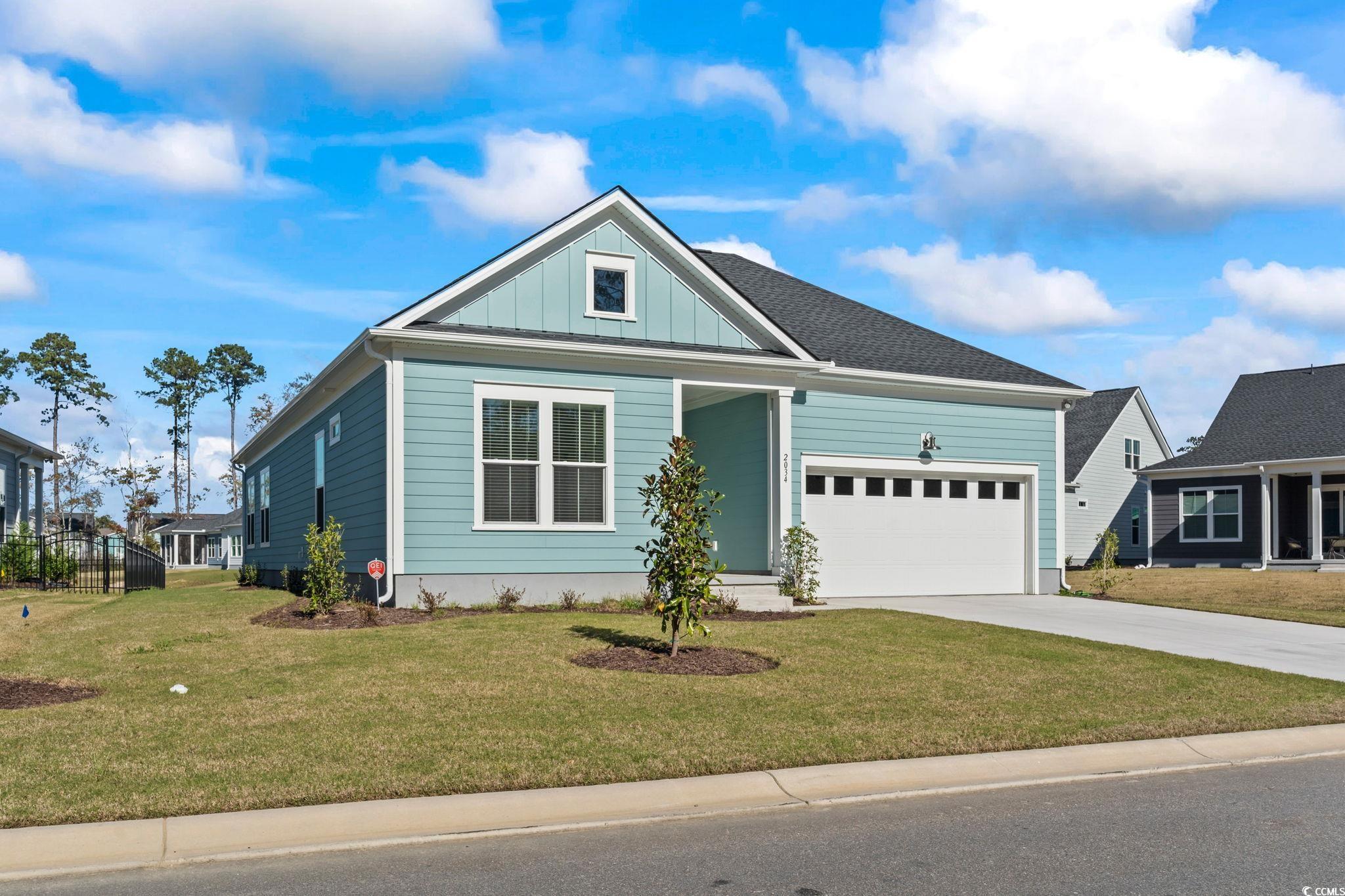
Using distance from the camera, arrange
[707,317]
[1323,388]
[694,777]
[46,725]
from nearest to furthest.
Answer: [694,777]
[46,725]
[707,317]
[1323,388]

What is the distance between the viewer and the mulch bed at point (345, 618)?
1351 centimetres

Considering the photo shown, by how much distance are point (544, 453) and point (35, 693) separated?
26.9 feet

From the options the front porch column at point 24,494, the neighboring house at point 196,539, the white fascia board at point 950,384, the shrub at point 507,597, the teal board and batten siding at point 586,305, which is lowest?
the neighboring house at point 196,539

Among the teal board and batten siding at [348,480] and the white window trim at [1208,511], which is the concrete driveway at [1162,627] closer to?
the teal board and batten siding at [348,480]

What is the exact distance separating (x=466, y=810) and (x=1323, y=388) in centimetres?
3679

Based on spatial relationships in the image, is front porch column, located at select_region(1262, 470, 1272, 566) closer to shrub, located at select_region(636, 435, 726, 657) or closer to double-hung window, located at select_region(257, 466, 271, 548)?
shrub, located at select_region(636, 435, 726, 657)

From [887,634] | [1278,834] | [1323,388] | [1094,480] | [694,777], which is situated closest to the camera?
[1278,834]

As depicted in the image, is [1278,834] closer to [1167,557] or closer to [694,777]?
[694,777]

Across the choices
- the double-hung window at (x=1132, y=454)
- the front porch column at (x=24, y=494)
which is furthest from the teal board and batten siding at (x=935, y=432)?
the front porch column at (x=24, y=494)

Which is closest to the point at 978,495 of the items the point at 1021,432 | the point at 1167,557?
the point at 1021,432

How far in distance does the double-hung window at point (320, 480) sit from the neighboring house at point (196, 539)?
157 feet

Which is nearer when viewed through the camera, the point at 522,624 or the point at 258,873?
the point at 258,873

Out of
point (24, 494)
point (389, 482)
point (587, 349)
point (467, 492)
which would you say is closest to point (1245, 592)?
point (587, 349)

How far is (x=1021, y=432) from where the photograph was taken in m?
20.6
